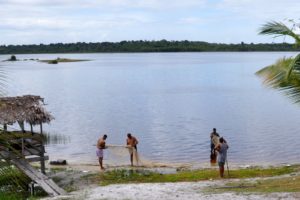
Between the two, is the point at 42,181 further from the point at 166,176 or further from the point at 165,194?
the point at 166,176

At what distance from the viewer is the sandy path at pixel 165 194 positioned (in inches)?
541

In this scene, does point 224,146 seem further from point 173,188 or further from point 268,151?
point 268,151

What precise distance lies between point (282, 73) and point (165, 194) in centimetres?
770

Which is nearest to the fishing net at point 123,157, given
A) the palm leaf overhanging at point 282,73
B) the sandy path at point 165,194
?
the sandy path at point 165,194

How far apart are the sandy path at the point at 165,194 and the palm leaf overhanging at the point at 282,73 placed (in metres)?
5.25

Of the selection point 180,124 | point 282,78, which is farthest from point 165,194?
point 180,124

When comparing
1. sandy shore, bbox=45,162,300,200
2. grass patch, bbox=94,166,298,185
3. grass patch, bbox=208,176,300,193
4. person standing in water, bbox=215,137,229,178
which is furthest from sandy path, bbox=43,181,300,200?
grass patch, bbox=94,166,298,185

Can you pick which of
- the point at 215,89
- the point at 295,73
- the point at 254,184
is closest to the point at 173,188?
the point at 254,184

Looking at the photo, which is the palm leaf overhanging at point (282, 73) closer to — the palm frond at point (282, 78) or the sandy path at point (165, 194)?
the palm frond at point (282, 78)

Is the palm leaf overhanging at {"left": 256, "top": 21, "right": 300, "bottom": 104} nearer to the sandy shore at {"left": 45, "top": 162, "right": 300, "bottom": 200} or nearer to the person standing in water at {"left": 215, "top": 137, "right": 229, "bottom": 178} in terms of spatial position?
the sandy shore at {"left": 45, "top": 162, "right": 300, "bottom": 200}

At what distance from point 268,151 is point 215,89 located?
47331mm

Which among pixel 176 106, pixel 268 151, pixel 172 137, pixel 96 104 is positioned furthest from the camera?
pixel 96 104

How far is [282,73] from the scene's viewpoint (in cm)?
818

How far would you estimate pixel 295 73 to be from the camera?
27.1 ft
